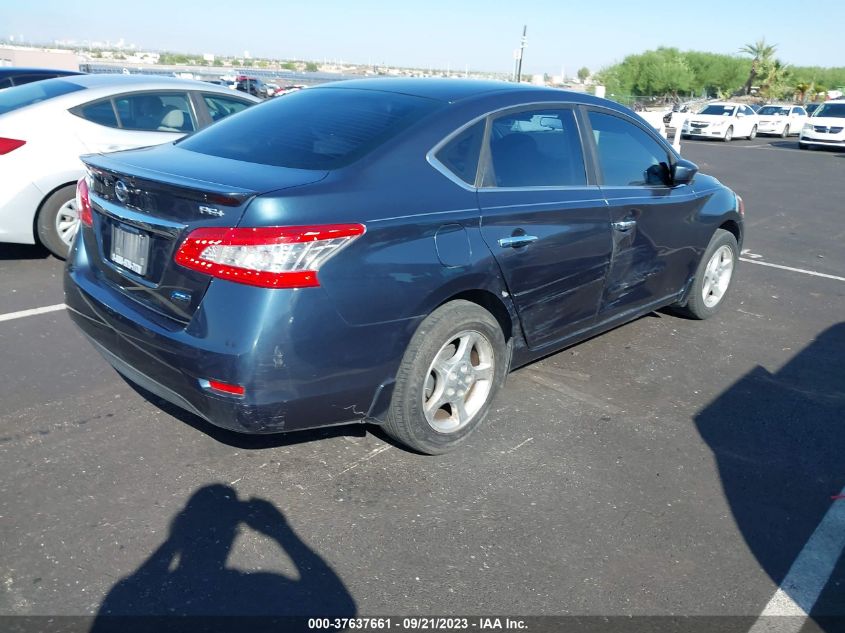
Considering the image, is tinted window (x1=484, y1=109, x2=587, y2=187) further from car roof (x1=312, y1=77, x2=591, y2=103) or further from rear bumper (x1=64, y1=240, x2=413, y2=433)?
rear bumper (x1=64, y1=240, x2=413, y2=433)

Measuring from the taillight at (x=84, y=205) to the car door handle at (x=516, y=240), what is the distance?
1.98 m

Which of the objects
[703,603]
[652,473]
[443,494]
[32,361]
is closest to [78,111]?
[32,361]

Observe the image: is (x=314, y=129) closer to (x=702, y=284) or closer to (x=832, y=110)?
(x=702, y=284)

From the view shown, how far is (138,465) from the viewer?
11.5 feet

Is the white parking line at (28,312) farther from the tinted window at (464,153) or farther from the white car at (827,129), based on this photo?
the white car at (827,129)

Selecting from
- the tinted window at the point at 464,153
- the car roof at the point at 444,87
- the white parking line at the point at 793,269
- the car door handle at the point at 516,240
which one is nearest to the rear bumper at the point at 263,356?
the car door handle at the point at 516,240

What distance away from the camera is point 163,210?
10.2ft

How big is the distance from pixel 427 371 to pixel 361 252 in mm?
691

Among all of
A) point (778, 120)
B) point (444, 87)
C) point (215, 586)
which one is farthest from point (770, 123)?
point (215, 586)

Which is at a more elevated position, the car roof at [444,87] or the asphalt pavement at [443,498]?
the car roof at [444,87]

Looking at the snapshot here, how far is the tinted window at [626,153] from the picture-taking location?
14.9 feet

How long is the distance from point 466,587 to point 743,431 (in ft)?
6.99

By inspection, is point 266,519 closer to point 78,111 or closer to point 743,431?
point 743,431

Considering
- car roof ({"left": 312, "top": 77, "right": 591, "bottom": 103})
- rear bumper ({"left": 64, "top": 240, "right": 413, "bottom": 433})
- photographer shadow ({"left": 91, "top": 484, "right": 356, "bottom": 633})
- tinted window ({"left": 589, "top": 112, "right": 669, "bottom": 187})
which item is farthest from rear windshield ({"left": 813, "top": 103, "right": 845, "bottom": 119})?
photographer shadow ({"left": 91, "top": 484, "right": 356, "bottom": 633})
